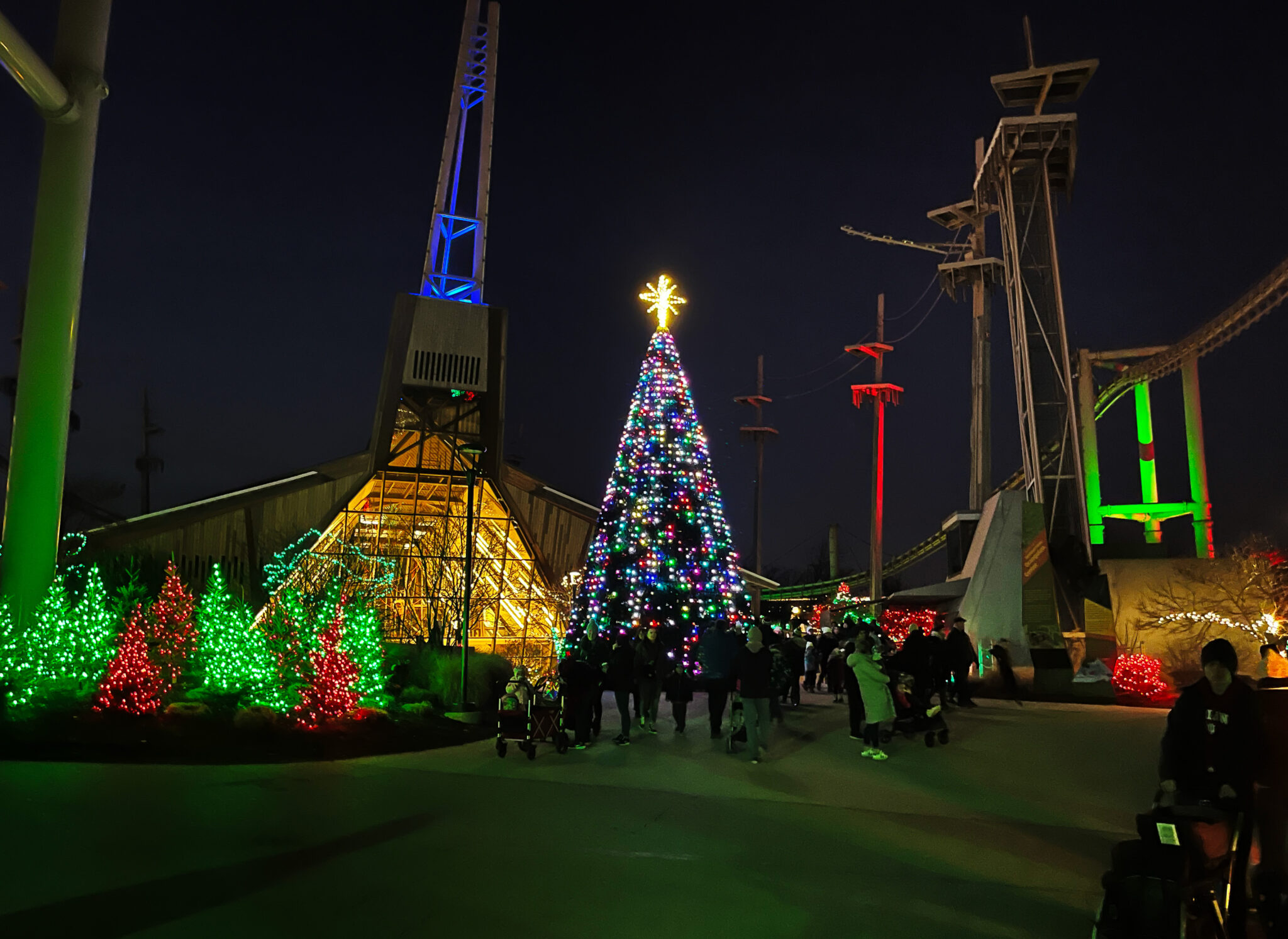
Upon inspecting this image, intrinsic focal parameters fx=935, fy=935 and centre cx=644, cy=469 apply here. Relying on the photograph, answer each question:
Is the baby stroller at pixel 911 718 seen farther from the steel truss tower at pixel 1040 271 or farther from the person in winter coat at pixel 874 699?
the steel truss tower at pixel 1040 271

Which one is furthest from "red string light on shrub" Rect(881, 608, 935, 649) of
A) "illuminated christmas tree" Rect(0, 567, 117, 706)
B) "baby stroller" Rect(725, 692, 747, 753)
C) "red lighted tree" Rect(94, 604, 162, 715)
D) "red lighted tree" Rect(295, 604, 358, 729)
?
"illuminated christmas tree" Rect(0, 567, 117, 706)

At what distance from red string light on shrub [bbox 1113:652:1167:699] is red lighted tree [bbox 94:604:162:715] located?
60.3 ft

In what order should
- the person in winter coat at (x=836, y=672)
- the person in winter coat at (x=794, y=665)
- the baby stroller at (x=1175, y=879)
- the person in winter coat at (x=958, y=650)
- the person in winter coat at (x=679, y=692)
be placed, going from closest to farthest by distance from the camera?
the baby stroller at (x=1175, y=879) → the person in winter coat at (x=679, y=692) → the person in winter coat at (x=958, y=650) → the person in winter coat at (x=794, y=665) → the person in winter coat at (x=836, y=672)

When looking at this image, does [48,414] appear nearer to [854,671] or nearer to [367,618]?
[367,618]

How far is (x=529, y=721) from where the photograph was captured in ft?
36.7

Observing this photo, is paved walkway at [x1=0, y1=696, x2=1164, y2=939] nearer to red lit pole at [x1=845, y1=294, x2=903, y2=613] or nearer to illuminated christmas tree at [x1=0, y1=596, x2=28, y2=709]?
illuminated christmas tree at [x1=0, y1=596, x2=28, y2=709]

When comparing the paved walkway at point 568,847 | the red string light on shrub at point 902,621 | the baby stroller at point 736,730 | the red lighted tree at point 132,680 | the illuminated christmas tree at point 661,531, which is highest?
the illuminated christmas tree at point 661,531

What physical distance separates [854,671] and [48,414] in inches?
453

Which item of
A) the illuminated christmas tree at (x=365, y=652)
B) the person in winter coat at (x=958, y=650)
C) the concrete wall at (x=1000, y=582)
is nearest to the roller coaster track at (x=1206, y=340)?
the concrete wall at (x=1000, y=582)

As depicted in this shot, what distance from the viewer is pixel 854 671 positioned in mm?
11820

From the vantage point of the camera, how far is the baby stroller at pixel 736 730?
11.6 m

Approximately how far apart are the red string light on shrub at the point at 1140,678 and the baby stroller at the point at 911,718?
32.8 feet

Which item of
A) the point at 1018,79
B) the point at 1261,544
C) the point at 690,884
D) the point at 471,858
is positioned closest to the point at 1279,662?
the point at 690,884

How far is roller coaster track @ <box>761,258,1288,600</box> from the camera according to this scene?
25.3 meters
